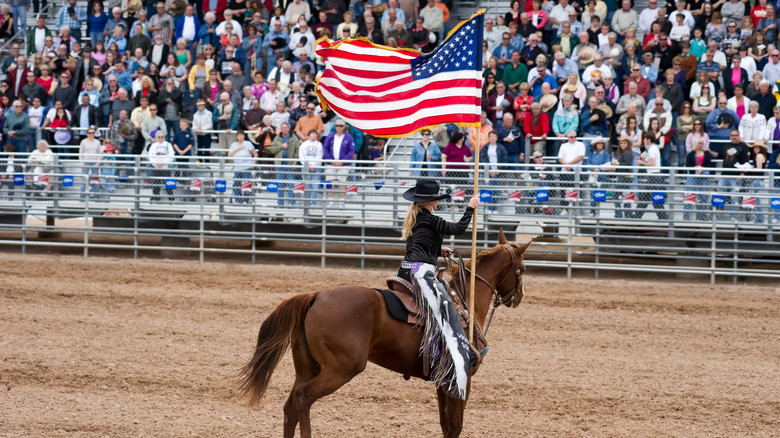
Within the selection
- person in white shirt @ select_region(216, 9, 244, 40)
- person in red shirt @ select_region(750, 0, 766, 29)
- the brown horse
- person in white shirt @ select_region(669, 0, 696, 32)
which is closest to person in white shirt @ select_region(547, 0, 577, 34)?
A: person in white shirt @ select_region(669, 0, 696, 32)

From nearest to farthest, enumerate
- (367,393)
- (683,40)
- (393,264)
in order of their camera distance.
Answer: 1. (367,393)
2. (393,264)
3. (683,40)

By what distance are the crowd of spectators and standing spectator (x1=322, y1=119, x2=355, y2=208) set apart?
0.03 meters

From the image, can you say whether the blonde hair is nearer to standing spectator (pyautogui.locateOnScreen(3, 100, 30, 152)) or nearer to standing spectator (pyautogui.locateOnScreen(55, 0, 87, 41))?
standing spectator (pyautogui.locateOnScreen(3, 100, 30, 152))

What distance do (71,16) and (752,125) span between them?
719 inches

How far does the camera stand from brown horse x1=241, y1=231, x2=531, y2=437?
739 cm

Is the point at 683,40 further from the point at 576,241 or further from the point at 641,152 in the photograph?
the point at 576,241

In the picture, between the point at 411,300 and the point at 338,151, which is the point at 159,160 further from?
the point at 411,300

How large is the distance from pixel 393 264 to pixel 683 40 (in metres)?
8.14

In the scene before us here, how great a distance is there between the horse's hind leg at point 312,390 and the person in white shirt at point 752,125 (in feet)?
41.9

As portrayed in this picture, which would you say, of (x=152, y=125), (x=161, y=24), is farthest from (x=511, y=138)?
(x=161, y=24)

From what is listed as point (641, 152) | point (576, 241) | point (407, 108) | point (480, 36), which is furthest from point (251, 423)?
point (641, 152)

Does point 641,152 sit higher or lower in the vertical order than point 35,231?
higher

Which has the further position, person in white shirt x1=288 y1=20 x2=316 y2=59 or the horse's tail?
person in white shirt x1=288 y1=20 x2=316 y2=59

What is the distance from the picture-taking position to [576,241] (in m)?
17.4
